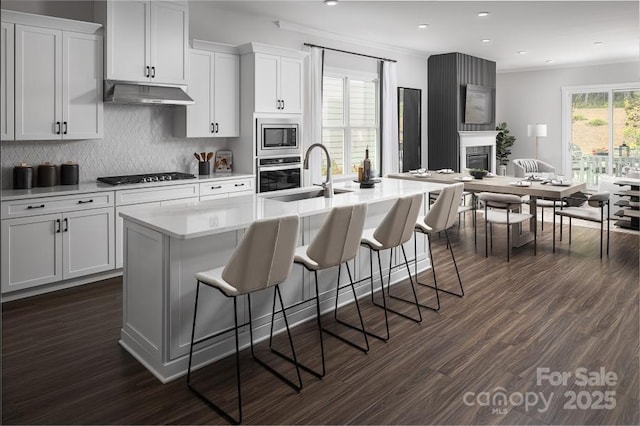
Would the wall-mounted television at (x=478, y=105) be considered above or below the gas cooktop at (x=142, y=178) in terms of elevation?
above

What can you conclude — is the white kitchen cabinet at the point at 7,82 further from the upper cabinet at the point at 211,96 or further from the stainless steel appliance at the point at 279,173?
the stainless steel appliance at the point at 279,173

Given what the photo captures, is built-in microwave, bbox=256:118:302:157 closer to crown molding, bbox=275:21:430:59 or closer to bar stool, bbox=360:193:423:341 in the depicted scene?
crown molding, bbox=275:21:430:59

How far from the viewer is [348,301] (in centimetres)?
404

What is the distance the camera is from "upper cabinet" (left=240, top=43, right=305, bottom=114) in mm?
5469

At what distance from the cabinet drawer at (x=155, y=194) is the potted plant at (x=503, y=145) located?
7.80 meters

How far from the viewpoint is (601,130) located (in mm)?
10312

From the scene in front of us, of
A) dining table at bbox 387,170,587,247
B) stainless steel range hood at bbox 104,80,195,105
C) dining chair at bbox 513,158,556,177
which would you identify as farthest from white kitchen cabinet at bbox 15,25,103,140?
dining chair at bbox 513,158,556,177

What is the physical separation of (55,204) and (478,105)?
292 inches

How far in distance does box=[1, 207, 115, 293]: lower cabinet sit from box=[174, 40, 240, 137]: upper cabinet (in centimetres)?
134

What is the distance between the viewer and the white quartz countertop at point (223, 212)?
8.89 ft

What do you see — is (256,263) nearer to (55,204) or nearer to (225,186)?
(55,204)

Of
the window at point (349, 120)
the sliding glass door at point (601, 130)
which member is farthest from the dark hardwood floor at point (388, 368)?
the sliding glass door at point (601, 130)

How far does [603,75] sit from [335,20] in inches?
269

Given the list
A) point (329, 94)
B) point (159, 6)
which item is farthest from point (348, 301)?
point (329, 94)
